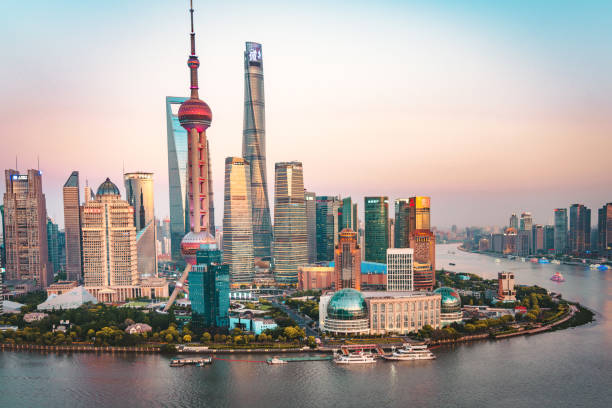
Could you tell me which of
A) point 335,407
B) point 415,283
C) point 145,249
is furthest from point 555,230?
point 335,407

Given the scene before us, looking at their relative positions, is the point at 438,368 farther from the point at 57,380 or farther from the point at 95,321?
the point at 95,321

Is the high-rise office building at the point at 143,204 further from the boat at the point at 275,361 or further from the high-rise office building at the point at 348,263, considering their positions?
the boat at the point at 275,361

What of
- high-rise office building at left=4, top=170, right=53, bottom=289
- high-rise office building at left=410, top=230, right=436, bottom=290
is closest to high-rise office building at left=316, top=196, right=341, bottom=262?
high-rise office building at left=410, top=230, right=436, bottom=290

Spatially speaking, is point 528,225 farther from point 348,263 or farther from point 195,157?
point 195,157

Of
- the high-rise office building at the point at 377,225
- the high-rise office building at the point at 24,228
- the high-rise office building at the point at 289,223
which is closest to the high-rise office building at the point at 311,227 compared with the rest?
the high-rise office building at the point at 377,225

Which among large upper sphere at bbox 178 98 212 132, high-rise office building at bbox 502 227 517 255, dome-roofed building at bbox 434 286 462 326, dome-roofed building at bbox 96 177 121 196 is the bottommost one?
high-rise office building at bbox 502 227 517 255

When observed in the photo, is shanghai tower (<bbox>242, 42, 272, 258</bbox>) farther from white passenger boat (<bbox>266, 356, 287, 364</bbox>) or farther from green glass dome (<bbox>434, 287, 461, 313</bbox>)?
white passenger boat (<bbox>266, 356, 287, 364</bbox>)
